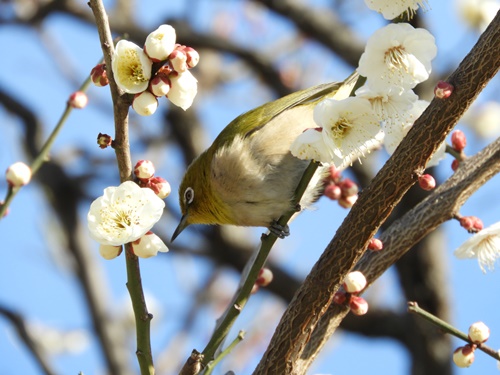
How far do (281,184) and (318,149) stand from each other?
118 centimetres

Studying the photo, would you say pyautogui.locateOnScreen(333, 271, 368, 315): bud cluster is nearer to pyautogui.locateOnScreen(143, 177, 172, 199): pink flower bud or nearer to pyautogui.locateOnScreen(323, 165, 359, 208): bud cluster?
pyautogui.locateOnScreen(323, 165, 359, 208): bud cluster

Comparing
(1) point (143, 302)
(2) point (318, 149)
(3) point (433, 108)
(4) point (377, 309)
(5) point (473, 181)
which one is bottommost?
(1) point (143, 302)

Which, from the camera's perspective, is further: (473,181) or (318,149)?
(473,181)

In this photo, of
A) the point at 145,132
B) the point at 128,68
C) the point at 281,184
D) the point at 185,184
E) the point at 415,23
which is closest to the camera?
the point at 128,68

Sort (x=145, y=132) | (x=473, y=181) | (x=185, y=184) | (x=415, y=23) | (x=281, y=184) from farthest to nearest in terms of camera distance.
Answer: (x=145, y=132) → (x=415, y=23) → (x=185, y=184) → (x=281, y=184) → (x=473, y=181)

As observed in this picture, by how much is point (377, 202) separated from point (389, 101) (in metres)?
0.28

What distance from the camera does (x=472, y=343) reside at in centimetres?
205

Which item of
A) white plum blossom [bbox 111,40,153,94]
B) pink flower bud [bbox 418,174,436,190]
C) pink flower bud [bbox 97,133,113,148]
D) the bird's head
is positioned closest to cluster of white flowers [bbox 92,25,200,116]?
white plum blossom [bbox 111,40,153,94]

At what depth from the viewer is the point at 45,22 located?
23.6 feet

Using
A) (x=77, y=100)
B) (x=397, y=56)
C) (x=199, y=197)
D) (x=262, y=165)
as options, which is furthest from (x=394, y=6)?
(x=199, y=197)

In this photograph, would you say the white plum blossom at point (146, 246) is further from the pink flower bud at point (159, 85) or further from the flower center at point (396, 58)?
the flower center at point (396, 58)

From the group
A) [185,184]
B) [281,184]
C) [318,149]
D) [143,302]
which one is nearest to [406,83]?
[318,149]

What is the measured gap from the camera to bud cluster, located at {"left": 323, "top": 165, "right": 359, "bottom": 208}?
270 cm

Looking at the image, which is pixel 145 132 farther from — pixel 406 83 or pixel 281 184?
pixel 406 83
